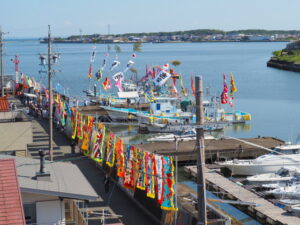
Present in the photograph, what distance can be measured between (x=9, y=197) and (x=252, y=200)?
14.8 metres

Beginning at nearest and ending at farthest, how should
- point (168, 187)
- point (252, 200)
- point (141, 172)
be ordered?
1. point (168, 187)
2. point (141, 172)
3. point (252, 200)

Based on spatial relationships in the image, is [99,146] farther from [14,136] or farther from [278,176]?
[278,176]

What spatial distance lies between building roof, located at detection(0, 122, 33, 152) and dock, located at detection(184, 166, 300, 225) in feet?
30.2

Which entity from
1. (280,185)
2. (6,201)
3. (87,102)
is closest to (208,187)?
(280,185)

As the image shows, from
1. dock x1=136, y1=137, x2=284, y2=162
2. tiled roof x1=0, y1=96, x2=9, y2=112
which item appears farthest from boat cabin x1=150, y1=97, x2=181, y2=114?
tiled roof x1=0, y1=96, x2=9, y2=112

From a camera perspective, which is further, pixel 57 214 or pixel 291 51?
pixel 291 51

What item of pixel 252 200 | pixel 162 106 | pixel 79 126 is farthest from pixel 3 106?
pixel 162 106

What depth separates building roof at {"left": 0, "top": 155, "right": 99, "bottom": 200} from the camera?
14.3 m

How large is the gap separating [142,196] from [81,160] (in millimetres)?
9585

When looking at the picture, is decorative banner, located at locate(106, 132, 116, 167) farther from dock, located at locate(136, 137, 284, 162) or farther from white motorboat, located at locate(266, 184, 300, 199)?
dock, located at locate(136, 137, 284, 162)

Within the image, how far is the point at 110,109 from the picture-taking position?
5406 centimetres

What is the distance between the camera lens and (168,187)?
19203 mm

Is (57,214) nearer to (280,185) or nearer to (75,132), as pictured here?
(280,185)

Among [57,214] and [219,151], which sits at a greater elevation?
[57,214]
